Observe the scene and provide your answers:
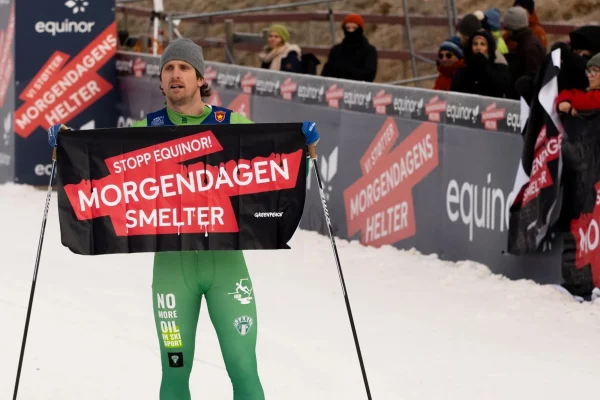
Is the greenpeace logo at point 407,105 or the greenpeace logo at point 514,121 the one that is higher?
the greenpeace logo at point 514,121

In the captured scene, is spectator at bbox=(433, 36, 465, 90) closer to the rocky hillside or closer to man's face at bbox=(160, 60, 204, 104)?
the rocky hillside

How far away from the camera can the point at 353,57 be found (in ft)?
46.3

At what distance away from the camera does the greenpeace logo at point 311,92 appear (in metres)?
13.2

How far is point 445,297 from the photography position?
9914mm

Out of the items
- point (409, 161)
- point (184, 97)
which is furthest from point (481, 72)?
point (184, 97)

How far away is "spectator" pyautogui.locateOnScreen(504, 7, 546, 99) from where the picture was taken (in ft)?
39.1

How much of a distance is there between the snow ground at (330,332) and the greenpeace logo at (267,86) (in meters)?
2.42

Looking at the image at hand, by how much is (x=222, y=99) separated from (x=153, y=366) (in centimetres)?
711

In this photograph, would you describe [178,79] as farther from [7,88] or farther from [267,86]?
[7,88]

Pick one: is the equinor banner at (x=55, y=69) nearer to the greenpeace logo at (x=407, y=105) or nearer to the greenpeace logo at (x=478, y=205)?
the greenpeace logo at (x=407, y=105)

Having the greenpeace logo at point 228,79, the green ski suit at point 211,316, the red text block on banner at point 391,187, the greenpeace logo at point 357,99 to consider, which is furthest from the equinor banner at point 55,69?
the green ski suit at point 211,316

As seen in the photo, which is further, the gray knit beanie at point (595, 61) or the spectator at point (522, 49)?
the spectator at point (522, 49)

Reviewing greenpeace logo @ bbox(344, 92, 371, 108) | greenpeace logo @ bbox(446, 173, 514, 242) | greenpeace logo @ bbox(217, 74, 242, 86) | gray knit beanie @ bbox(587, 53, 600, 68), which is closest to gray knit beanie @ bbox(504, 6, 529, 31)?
→ greenpeace logo @ bbox(344, 92, 371, 108)

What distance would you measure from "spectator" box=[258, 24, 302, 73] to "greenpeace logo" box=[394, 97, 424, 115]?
113 inches
